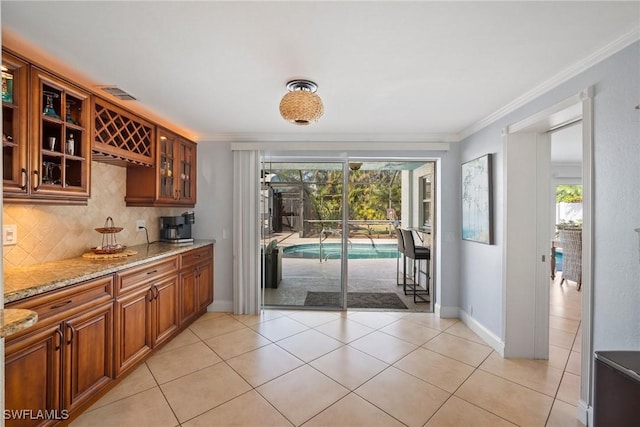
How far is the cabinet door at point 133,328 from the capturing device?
2160 mm

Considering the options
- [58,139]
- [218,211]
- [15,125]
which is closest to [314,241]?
[218,211]

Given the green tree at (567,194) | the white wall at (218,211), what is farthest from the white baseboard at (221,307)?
the green tree at (567,194)

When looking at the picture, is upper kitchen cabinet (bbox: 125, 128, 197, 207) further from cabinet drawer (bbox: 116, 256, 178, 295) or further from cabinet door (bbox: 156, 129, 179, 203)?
cabinet drawer (bbox: 116, 256, 178, 295)

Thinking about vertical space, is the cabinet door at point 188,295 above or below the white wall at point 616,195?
below

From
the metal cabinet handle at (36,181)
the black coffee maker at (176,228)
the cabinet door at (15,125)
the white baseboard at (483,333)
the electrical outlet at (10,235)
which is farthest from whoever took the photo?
the black coffee maker at (176,228)

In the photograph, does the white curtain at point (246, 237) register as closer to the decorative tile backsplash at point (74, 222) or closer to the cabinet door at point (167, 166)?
the cabinet door at point (167, 166)

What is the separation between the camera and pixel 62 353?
5.57 ft

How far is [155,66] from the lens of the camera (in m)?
1.93

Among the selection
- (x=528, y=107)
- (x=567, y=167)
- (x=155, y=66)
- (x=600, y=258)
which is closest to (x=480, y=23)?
(x=528, y=107)

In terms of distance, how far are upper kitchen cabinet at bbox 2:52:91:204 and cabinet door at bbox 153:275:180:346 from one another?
103 cm

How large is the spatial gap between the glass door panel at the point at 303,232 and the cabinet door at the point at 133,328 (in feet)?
5.22

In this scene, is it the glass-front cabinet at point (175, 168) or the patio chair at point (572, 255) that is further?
the patio chair at point (572, 255)

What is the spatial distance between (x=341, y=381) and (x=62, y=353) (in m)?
1.88

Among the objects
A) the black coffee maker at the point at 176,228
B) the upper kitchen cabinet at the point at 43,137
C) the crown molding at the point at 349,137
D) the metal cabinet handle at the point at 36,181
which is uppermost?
the crown molding at the point at 349,137
